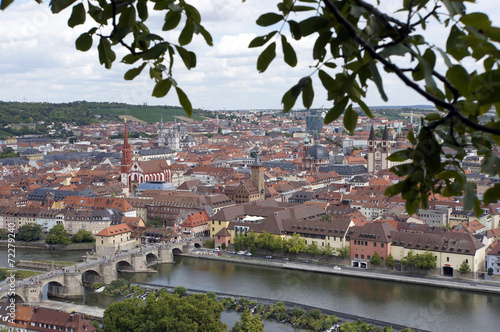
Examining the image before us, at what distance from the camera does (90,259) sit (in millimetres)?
14945

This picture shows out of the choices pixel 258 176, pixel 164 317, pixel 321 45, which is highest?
pixel 321 45

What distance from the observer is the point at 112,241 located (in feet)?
53.5

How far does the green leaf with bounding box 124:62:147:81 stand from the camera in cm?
100

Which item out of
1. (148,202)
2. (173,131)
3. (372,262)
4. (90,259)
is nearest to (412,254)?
(372,262)

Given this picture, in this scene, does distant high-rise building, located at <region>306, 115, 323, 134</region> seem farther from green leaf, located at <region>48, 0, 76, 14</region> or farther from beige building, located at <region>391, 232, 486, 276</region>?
green leaf, located at <region>48, 0, 76, 14</region>

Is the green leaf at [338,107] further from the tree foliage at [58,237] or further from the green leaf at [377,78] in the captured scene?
the tree foliage at [58,237]

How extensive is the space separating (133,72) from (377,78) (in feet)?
1.51

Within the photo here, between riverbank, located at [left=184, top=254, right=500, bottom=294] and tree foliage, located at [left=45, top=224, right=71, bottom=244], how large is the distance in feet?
15.6

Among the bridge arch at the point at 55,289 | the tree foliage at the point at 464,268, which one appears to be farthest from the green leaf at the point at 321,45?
the bridge arch at the point at 55,289

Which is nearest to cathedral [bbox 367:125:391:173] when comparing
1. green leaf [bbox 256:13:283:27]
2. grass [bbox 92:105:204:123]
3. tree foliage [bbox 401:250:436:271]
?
tree foliage [bbox 401:250:436:271]

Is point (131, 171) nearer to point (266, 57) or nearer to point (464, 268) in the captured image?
point (464, 268)

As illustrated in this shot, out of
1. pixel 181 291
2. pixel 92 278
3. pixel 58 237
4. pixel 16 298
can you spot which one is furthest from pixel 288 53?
pixel 58 237

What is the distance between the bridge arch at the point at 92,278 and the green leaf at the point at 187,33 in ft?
44.8

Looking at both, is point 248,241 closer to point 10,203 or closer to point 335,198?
point 335,198
